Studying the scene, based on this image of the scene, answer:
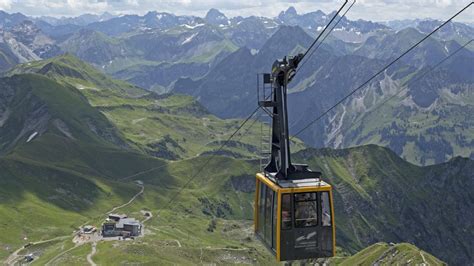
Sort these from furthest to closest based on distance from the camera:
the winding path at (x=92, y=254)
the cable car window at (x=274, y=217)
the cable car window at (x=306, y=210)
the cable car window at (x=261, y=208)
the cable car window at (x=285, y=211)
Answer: the winding path at (x=92, y=254)
the cable car window at (x=261, y=208)
the cable car window at (x=274, y=217)
the cable car window at (x=306, y=210)
the cable car window at (x=285, y=211)

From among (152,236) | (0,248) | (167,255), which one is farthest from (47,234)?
(167,255)

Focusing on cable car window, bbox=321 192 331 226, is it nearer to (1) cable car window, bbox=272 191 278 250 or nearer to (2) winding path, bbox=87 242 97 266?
(1) cable car window, bbox=272 191 278 250

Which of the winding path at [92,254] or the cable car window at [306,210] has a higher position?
the cable car window at [306,210]

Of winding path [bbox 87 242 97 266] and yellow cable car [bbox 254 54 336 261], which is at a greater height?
yellow cable car [bbox 254 54 336 261]

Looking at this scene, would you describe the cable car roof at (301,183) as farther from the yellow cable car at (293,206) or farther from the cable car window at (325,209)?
the cable car window at (325,209)

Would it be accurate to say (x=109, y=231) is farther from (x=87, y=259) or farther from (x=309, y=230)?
(x=309, y=230)

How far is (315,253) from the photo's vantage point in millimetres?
39312

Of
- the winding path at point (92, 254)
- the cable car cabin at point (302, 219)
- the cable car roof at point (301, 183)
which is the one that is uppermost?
the cable car roof at point (301, 183)

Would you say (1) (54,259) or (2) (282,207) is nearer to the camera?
(2) (282,207)

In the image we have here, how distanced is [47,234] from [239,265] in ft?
247

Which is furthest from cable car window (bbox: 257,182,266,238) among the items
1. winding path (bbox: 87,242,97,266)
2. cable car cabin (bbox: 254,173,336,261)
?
winding path (bbox: 87,242,97,266)

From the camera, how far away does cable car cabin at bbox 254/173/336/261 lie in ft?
127

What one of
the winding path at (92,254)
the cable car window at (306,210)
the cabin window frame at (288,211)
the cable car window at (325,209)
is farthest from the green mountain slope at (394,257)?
the cabin window frame at (288,211)

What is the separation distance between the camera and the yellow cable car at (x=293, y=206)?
38.6m
